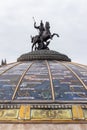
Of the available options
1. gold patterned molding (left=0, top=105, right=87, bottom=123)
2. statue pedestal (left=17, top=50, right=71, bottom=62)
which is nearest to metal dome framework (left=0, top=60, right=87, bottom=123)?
gold patterned molding (left=0, top=105, right=87, bottom=123)

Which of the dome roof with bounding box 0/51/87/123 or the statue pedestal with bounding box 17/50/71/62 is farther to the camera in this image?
the statue pedestal with bounding box 17/50/71/62

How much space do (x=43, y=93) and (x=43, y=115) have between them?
5.47ft

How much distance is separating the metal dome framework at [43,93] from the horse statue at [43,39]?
9.14ft

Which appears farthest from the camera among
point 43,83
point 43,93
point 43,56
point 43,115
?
point 43,56

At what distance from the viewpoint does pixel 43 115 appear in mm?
17391

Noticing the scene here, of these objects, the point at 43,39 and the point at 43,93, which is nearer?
the point at 43,93

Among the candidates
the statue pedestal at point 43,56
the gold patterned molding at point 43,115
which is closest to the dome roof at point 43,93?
the gold patterned molding at point 43,115

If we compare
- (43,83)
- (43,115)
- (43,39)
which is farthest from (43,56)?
(43,115)

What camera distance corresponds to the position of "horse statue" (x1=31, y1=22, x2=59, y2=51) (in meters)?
24.9

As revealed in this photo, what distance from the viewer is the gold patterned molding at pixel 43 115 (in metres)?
17.1

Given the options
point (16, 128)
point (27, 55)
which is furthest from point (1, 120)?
point (27, 55)

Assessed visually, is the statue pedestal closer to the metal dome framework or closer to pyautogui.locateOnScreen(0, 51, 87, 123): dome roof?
pyautogui.locateOnScreen(0, 51, 87, 123): dome roof

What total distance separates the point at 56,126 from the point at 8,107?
2.31m

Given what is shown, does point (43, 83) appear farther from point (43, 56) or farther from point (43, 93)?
point (43, 56)
